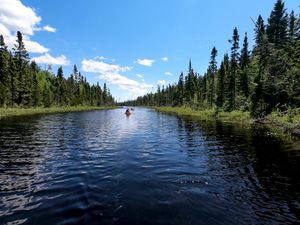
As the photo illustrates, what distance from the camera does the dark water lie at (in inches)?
334

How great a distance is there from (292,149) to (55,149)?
18741 mm

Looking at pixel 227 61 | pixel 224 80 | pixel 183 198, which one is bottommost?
pixel 183 198

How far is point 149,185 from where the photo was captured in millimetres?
11711

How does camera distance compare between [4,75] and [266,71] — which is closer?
[266,71]

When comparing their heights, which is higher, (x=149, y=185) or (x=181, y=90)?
(x=181, y=90)

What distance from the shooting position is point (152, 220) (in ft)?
26.6

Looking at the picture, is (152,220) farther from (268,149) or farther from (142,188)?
(268,149)

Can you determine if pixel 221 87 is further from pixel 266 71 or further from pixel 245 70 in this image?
pixel 266 71

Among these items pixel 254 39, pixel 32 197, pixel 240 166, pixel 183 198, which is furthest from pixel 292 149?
pixel 254 39

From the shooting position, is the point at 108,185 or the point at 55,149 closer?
the point at 108,185

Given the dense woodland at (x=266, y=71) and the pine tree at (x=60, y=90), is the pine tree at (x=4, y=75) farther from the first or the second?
the dense woodland at (x=266, y=71)

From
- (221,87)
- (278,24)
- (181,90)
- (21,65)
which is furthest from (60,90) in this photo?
(278,24)

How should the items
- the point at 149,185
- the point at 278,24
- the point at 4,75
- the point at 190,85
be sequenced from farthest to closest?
1. the point at 190,85
2. the point at 4,75
3. the point at 278,24
4. the point at 149,185

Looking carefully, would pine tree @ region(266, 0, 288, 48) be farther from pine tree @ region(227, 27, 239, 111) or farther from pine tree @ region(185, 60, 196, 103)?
pine tree @ region(185, 60, 196, 103)
